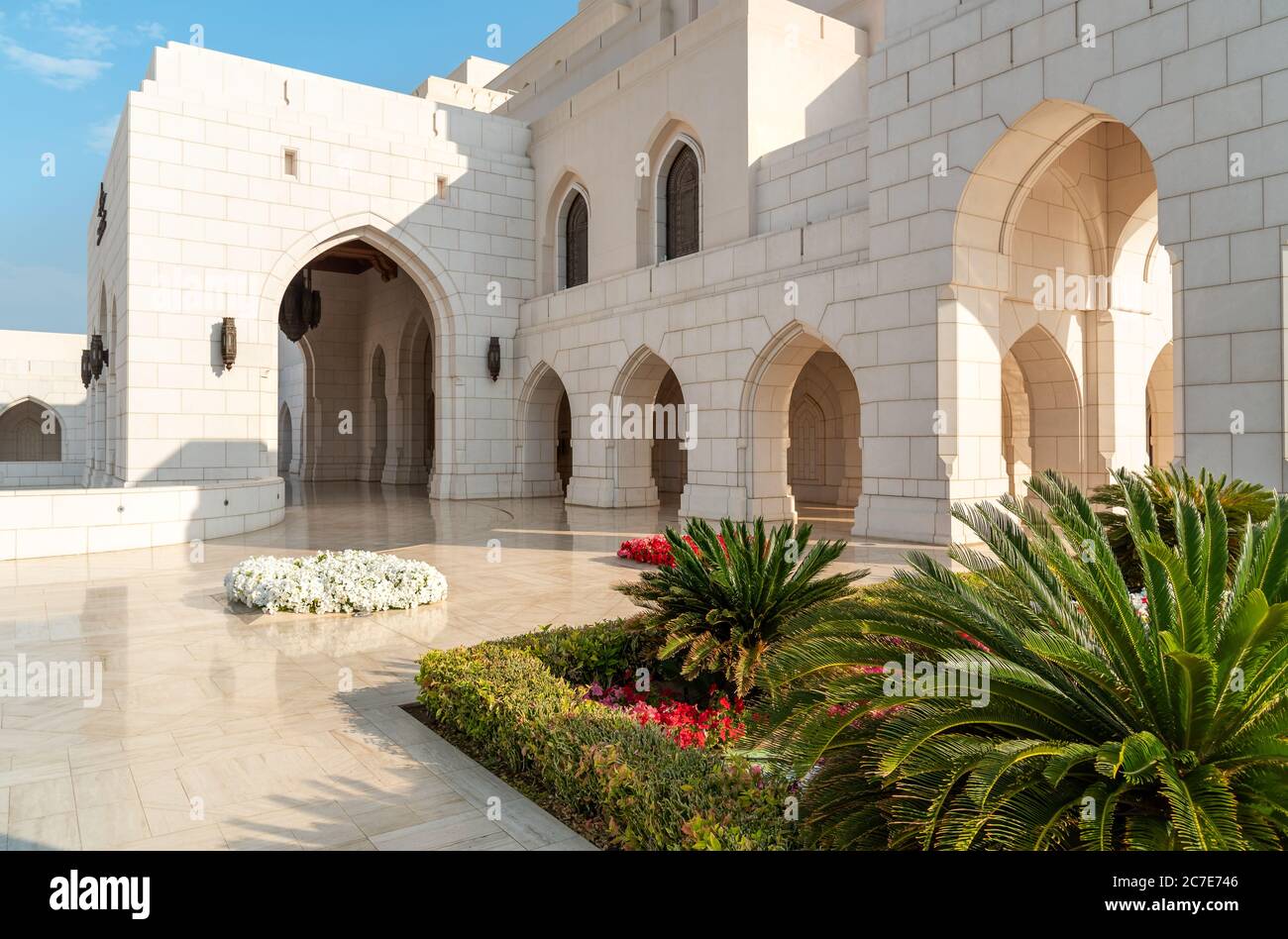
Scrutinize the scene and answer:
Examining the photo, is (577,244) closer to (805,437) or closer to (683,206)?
(683,206)

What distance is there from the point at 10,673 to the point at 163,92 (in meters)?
15.0

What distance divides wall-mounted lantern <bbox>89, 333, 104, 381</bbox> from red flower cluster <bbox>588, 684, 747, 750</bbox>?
21237 millimetres

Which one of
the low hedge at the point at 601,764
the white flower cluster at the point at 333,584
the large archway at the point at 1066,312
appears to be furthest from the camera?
the large archway at the point at 1066,312

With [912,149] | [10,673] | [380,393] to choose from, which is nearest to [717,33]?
[912,149]

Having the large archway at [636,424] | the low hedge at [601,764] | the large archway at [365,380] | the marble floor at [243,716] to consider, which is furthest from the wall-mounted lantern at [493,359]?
the low hedge at [601,764]

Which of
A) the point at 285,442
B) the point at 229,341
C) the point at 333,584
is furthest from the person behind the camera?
the point at 285,442

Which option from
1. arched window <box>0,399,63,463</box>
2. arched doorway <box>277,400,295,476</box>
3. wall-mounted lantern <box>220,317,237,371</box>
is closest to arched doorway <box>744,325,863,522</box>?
wall-mounted lantern <box>220,317,237,371</box>

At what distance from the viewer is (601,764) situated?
12.2 ft

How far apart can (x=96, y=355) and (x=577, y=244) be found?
12.8m

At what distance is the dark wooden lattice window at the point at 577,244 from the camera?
20953 millimetres

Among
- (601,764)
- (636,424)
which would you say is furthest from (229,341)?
(601,764)

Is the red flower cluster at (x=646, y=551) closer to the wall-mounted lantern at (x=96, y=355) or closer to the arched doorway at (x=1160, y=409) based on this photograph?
the arched doorway at (x=1160, y=409)

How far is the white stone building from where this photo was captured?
9.70 meters

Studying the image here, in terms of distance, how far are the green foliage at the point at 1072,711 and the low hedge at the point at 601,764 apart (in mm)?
253
